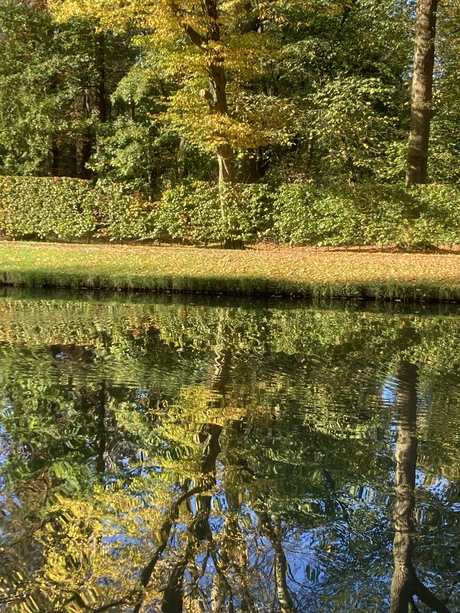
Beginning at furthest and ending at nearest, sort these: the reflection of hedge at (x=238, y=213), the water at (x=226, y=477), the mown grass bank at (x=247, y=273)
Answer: the reflection of hedge at (x=238, y=213), the mown grass bank at (x=247, y=273), the water at (x=226, y=477)

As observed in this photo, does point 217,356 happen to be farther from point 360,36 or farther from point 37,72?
point 37,72

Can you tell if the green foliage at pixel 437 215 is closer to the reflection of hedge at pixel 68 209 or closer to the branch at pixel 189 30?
the branch at pixel 189 30

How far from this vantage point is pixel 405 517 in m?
3.42

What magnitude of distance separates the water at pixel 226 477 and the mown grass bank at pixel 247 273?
15.2ft

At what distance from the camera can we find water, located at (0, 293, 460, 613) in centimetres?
283

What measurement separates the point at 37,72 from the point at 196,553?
19322 mm

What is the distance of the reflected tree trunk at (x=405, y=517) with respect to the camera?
275 centimetres

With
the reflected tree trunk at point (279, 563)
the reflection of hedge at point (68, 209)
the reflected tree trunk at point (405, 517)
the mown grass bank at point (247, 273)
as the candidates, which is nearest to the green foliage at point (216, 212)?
the reflection of hedge at point (68, 209)

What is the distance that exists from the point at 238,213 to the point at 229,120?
8.63 feet

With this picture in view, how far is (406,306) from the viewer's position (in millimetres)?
11477

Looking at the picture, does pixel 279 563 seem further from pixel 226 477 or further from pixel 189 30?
pixel 189 30

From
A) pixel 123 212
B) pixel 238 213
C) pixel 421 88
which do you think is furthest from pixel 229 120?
pixel 421 88

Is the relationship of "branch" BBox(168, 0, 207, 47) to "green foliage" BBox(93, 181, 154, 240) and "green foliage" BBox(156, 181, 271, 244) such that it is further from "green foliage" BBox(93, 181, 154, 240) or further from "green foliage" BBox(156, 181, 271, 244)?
"green foliage" BBox(93, 181, 154, 240)

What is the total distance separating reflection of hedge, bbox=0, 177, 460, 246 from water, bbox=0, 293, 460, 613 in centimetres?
930
